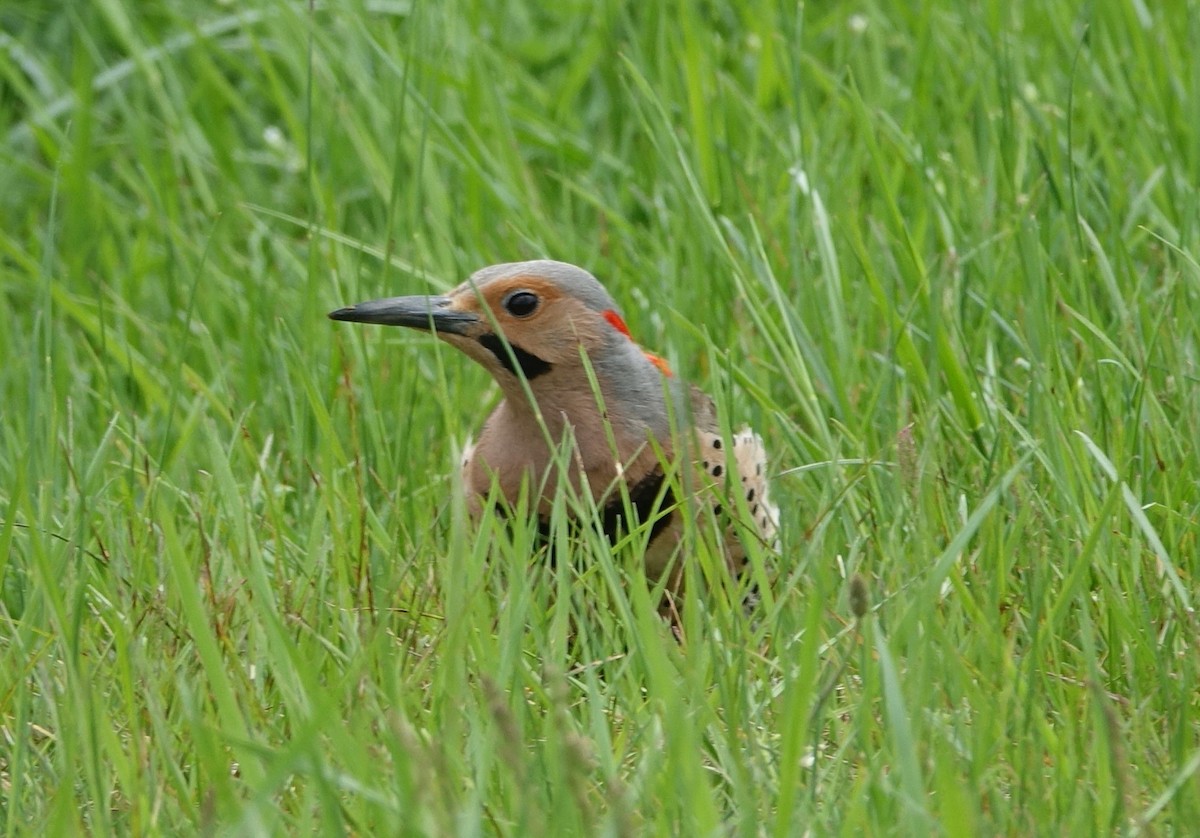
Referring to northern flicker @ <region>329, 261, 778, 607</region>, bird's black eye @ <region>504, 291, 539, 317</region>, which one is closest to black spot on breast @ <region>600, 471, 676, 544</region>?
northern flicker @ <region>329, 261, 778, 607</region>

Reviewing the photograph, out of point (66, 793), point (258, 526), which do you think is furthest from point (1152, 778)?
point (258, 526)

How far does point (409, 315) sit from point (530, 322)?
0.29 meters

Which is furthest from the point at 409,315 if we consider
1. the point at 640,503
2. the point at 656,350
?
the point at 656,350

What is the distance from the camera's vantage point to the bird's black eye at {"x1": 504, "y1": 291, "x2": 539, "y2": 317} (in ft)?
14.3

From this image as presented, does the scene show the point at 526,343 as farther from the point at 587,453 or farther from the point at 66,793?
the point at 66,793

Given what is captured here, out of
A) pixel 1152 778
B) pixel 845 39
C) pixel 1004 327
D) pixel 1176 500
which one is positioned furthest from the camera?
pixel 845 39

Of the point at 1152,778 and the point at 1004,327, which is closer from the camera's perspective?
the point at 1152,778

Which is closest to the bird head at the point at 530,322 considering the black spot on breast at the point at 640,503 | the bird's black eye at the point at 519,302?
the bird's black eye at the point at 519,302

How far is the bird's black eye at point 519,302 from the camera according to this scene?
4.36 m

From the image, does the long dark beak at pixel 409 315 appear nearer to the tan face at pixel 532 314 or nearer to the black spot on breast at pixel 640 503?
the tan face at pixel 532 314

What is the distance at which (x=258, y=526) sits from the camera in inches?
163

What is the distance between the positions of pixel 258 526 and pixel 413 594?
2.07 feet

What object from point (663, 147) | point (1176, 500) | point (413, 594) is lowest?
point (1176, 500)

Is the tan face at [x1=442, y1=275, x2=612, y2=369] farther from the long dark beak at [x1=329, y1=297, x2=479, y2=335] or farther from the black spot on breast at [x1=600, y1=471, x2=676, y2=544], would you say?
the black spot on breast at [x1=600, y1=471, x2=676, y2=544]
